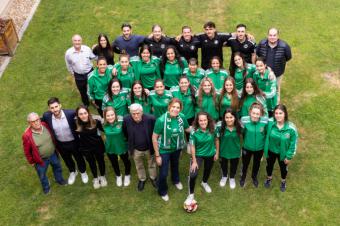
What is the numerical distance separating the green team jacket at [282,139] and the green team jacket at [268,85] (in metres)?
1.09

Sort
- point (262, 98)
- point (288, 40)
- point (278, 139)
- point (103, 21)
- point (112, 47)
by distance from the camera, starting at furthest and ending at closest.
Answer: point (103, 21)
point (288, 40)
point (112, 47)
point (262, 98)
point (278, 139)

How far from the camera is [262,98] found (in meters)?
7.54

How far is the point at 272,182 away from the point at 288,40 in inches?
218

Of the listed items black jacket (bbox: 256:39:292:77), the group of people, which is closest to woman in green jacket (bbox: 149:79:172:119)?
the group of people

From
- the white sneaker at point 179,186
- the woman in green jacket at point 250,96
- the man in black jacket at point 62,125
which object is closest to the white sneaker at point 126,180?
the white sneaker at point 179,186

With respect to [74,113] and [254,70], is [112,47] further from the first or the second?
[254,70]

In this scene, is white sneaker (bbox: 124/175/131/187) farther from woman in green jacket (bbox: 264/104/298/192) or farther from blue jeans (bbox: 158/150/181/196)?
woman in green jacket (bbox: 264/104/298/192)

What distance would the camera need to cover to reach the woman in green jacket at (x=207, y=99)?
24.5 feet

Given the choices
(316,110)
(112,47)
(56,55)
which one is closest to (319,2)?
(316,110)

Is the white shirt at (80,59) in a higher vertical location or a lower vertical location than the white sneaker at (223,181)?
higher

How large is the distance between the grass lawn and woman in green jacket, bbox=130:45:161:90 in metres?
1.92

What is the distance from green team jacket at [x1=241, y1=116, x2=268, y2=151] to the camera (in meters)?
6.95

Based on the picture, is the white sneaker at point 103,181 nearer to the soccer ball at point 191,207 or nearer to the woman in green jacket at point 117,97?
the woman in green jacket at point 117,97

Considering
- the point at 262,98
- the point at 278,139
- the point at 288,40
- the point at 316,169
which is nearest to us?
the point at 278,139
